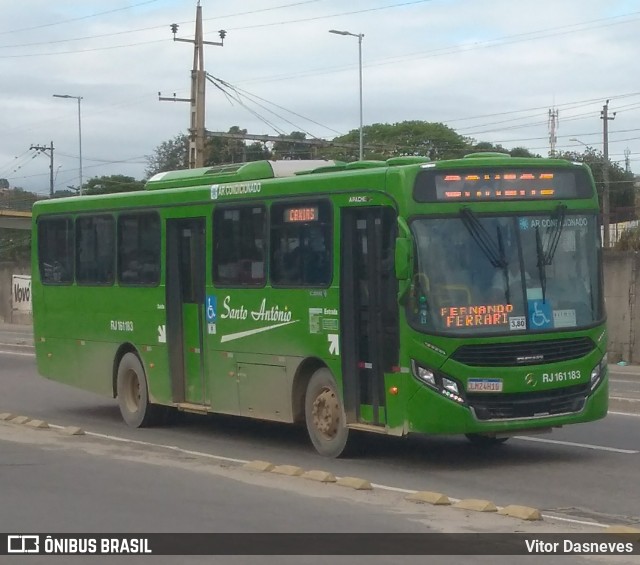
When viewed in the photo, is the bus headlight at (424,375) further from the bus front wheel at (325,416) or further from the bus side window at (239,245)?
the bus side window at (239,245)

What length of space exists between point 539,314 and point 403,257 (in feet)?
5.13

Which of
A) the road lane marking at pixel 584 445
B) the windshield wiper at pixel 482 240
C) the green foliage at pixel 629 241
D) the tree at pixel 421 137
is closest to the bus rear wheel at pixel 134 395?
the road lane marking at pixel 584 445

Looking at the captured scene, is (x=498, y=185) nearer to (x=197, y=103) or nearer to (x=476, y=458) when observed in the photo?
(x=476, y=458)

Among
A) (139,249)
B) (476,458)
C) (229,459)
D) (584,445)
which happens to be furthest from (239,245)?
(584,445)

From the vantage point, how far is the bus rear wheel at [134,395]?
16922 millimetres

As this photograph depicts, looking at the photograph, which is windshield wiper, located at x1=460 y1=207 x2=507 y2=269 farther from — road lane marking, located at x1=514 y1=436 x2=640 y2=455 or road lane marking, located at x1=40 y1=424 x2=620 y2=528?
road lane marking, located at x1=514 y1=436 x2=640 y2=455

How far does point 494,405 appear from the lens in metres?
12.3

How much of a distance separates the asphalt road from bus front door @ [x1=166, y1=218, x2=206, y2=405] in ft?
2.36

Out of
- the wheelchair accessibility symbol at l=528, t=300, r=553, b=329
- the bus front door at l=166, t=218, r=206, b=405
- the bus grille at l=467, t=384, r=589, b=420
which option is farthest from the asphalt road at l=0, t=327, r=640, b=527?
the wheelchair accessibility symbol at l=528, t=300, r=553, b=329

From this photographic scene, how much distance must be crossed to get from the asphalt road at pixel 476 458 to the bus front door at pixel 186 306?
72 centimetres

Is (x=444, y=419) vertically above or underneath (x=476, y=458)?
above

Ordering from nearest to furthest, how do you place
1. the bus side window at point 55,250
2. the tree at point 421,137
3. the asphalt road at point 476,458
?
1. the asphalt road at point 476,458
2. the bus side window at point 55,250
3. the tree at point 421,137

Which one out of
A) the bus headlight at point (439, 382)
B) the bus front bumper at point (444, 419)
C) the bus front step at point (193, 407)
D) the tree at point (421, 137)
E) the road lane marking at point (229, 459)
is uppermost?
the tree at point (421, 137)

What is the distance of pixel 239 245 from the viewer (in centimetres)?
1479
